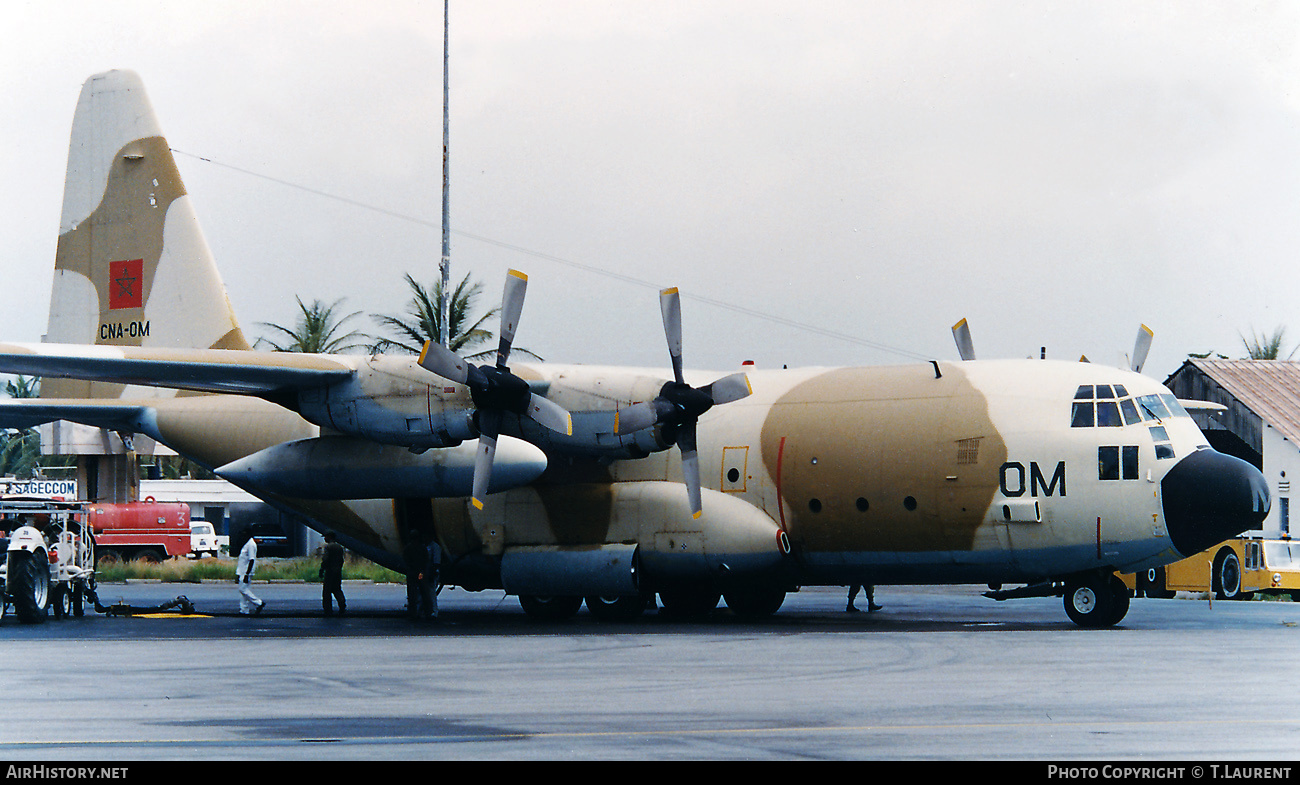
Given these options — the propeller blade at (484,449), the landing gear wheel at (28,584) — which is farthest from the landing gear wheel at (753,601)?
the landing gear wheel at (28,584)

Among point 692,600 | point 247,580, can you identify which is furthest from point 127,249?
point 692,600

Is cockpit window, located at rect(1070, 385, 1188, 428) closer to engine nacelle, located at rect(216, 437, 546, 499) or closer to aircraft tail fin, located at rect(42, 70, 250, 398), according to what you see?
engine nacelle, located at rect(216, 437, 546, 499)

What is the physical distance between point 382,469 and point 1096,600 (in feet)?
36.2

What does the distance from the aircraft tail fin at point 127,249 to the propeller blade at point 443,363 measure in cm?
793

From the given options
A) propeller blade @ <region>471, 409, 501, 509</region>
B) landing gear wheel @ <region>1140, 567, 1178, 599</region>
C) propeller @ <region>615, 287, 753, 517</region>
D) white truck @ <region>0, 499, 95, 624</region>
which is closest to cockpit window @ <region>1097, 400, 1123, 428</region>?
propeller @ <region>615, 287, 753, 517</region>

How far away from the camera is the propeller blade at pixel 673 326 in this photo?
2116 cm

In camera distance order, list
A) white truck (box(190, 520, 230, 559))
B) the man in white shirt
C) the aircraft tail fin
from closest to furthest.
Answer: the man in white shirt < the aircraft tail fin < white truck (box(190, 520, 230, 559))

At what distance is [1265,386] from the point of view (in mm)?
41781

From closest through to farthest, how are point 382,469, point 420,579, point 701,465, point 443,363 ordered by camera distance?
point 443,363 < point 382,469 < point 701,465 < point 420,579

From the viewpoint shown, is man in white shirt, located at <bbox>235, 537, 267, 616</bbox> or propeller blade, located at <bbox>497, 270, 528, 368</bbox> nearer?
propeller blade, located at <bbox>497, 270, 528, 368</bbox>

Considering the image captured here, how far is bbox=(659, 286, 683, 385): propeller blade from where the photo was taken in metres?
21.2

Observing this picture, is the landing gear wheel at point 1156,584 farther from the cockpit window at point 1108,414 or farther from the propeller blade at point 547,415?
the propeller blade at point 547,415

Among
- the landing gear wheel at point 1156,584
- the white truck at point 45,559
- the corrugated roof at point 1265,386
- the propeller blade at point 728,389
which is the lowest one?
the landing gear wheel at point 1156,584

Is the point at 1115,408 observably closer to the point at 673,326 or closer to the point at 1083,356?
the point at 1083,356
